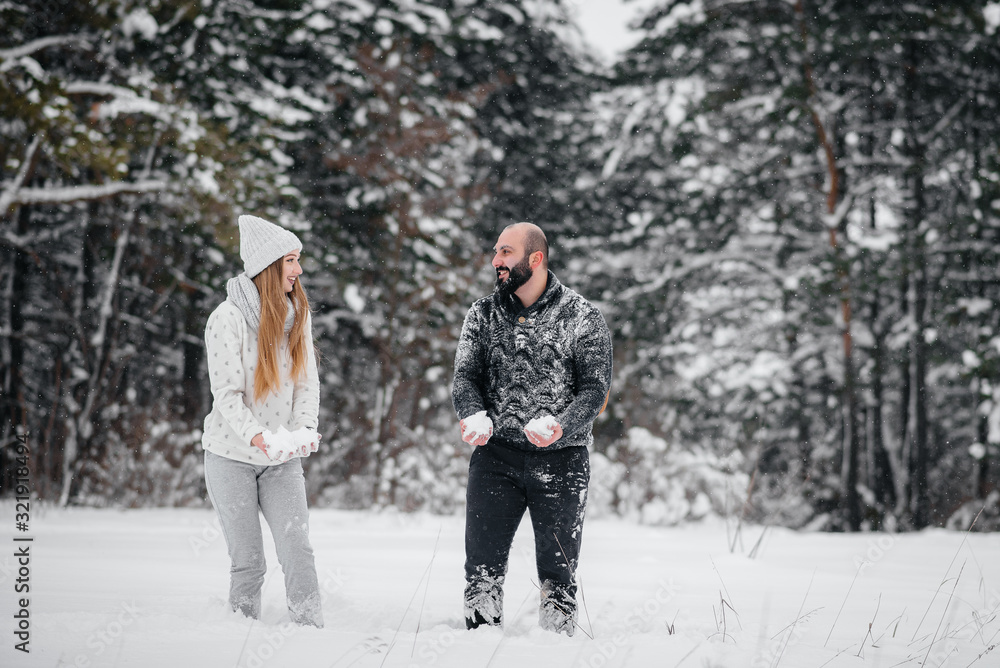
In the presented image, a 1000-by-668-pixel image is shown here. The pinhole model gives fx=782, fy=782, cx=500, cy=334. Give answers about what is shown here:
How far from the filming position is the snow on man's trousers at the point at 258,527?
3.09 meters

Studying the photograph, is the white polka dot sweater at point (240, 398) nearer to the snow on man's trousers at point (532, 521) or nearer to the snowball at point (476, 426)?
the snowball at point (476, 426)

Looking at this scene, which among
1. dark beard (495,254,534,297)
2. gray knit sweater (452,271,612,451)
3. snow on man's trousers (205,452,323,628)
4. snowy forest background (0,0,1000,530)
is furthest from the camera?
snowy forest background (0,0,1000,530)

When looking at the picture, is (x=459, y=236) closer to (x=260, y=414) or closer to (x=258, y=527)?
(x=260, y=414)

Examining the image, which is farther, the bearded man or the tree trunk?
the tree trunk

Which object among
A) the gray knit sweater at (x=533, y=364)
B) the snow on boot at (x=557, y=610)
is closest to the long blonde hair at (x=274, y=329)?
the gray knit sweater at (x=533, y=364)

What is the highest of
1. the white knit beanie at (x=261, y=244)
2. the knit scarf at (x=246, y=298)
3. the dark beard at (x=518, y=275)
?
the white knit beanie at (x=261, y=244)

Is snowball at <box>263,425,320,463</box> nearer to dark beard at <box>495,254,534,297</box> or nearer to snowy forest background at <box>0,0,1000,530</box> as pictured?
dark beard at <box>495,254,534,297</box>

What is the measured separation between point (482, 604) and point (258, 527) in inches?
37.8

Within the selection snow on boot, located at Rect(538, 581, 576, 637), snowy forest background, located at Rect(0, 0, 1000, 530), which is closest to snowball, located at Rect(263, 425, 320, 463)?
snow on boot, located at Rect(538, 581, 576, 637)

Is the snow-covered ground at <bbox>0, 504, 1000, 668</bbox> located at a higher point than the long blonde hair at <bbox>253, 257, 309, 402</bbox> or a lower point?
lower

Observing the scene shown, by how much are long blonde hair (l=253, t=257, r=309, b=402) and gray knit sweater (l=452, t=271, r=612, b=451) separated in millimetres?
670

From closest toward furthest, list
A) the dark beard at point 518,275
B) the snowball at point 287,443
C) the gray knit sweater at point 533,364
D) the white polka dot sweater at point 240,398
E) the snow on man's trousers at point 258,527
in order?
the snowball at point 287,443 → the white polka dot sweater at point 240,398 → the snow on man's trousers at point 258,527 → the gray knit sweater at point 533,364 → the dark beard at point 518,275

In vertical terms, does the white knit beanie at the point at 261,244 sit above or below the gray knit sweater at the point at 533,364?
above

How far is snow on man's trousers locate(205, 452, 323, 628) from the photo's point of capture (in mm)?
3088
